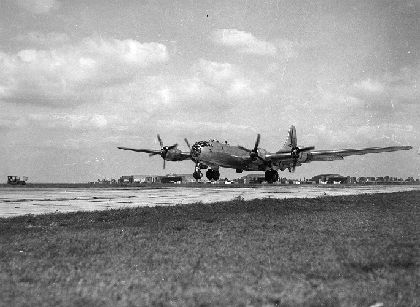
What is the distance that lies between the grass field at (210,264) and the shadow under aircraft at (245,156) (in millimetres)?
44610

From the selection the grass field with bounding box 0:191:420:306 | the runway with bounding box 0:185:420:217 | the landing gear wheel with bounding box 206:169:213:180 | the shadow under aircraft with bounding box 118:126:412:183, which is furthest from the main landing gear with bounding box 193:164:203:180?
the grass field with bounding box 0:191:420:306

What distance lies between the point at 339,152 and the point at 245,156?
45.7ft

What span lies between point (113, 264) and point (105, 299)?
2206mm

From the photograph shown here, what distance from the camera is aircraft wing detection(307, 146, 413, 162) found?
53.9 metres

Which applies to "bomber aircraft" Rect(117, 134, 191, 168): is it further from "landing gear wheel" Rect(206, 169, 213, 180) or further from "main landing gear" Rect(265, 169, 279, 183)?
"main landing gear" Rect(265, 169, 279, 183)

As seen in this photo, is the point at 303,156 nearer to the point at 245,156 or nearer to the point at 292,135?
the point at 245,156

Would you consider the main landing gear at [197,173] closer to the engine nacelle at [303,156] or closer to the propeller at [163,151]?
the propeller at [163,151]

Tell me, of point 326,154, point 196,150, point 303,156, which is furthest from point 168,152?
point 326,154

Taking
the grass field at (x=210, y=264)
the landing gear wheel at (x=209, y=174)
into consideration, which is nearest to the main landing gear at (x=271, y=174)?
the landing gear wheel at (x=209, y=174)

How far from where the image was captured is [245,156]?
6253 cm

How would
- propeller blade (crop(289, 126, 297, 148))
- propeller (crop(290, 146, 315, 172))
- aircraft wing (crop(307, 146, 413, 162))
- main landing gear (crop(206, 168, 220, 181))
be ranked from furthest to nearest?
propeller blade (crop(289, 126, 297, 148)) → main landing gear (crop(206, 168, 220, 181)) → propeller (crop(290, 146, 315, 172)) → aircraft wing (crop(307, 146, 413, 162))

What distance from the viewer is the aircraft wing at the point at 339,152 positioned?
5394 cm

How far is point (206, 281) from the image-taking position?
6.34 metres

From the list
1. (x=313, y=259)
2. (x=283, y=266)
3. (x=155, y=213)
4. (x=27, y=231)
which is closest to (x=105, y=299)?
(x=283, y=266)
